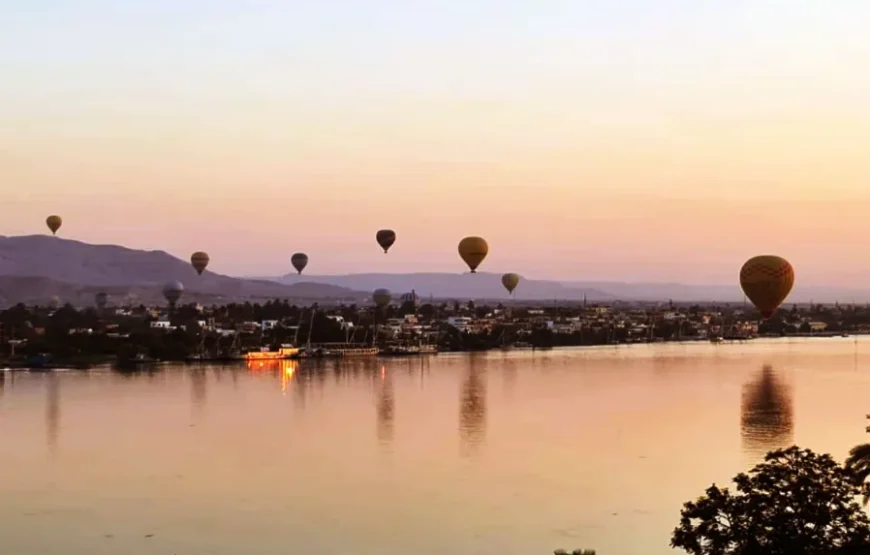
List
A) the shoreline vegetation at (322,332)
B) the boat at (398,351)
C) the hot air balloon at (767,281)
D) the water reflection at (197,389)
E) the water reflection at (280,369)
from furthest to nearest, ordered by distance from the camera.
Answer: the boat at (398,351), the shoreline vegetation at (322,332), the water reflection at (280,369), the water reflection at (197,389), the hot air balloon at (767,281)

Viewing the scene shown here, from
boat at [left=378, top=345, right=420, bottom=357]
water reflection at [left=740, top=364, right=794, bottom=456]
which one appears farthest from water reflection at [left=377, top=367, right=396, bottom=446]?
boat at [left=378, top=345, right=420, bottom=357]

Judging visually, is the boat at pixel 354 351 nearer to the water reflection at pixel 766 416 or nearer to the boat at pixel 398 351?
the boat at pixel 398 351

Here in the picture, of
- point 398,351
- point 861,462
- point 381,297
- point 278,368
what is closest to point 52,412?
point 278,368

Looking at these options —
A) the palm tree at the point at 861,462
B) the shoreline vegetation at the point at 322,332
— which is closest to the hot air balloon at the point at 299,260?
the shoreline vegetation at the point at 322,332

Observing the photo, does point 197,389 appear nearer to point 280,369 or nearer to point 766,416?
point 280,369

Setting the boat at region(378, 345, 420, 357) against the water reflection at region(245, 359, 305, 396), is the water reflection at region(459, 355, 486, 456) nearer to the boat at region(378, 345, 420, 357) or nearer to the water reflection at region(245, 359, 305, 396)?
the water reflection at region(245, 359, 305, 396)
